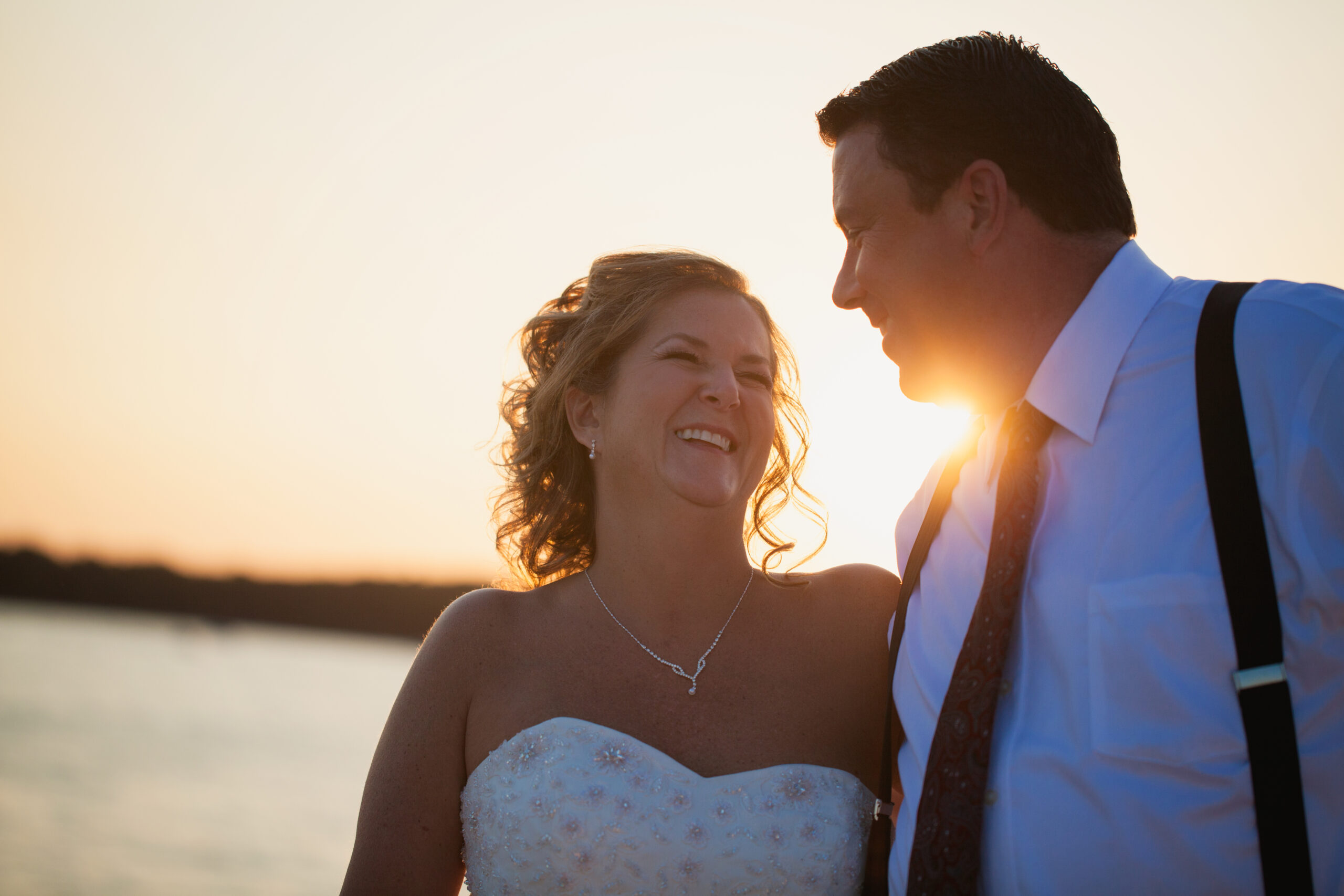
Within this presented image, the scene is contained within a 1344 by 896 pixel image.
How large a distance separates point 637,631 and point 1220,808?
7.13 ft

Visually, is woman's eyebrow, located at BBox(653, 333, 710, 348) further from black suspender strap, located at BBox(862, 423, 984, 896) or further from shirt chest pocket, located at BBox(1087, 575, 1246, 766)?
shirt chest pocket, located at BBox(1087, 575, 1246, 766)

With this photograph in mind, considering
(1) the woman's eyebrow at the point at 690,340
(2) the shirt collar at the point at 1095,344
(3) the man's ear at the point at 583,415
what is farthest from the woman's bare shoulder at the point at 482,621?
(2) the shirt collar at the point at 1095,344

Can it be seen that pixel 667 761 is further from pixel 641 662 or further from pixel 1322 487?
pixel 1322 487

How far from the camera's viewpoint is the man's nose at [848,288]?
3.02 meters

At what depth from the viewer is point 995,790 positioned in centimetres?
216

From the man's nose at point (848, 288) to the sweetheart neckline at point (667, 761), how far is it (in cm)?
160

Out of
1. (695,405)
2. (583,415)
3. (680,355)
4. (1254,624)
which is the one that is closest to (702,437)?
(695,405)

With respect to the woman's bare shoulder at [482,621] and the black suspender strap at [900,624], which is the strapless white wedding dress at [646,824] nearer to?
the black suspender strap at [900,624]

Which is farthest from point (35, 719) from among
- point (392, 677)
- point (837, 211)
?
point (837, 211)

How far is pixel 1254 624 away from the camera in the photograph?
187 cm

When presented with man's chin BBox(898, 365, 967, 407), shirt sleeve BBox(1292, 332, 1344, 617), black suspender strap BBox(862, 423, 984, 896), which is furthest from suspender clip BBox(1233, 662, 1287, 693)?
man's chin BBox(898, 365, 967, 407)

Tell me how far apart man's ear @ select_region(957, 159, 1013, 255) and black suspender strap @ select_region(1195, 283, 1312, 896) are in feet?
2.58

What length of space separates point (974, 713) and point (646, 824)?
4.39ft

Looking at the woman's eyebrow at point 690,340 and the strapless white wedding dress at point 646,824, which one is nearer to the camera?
the strapless white wedding dress at point 646,824
